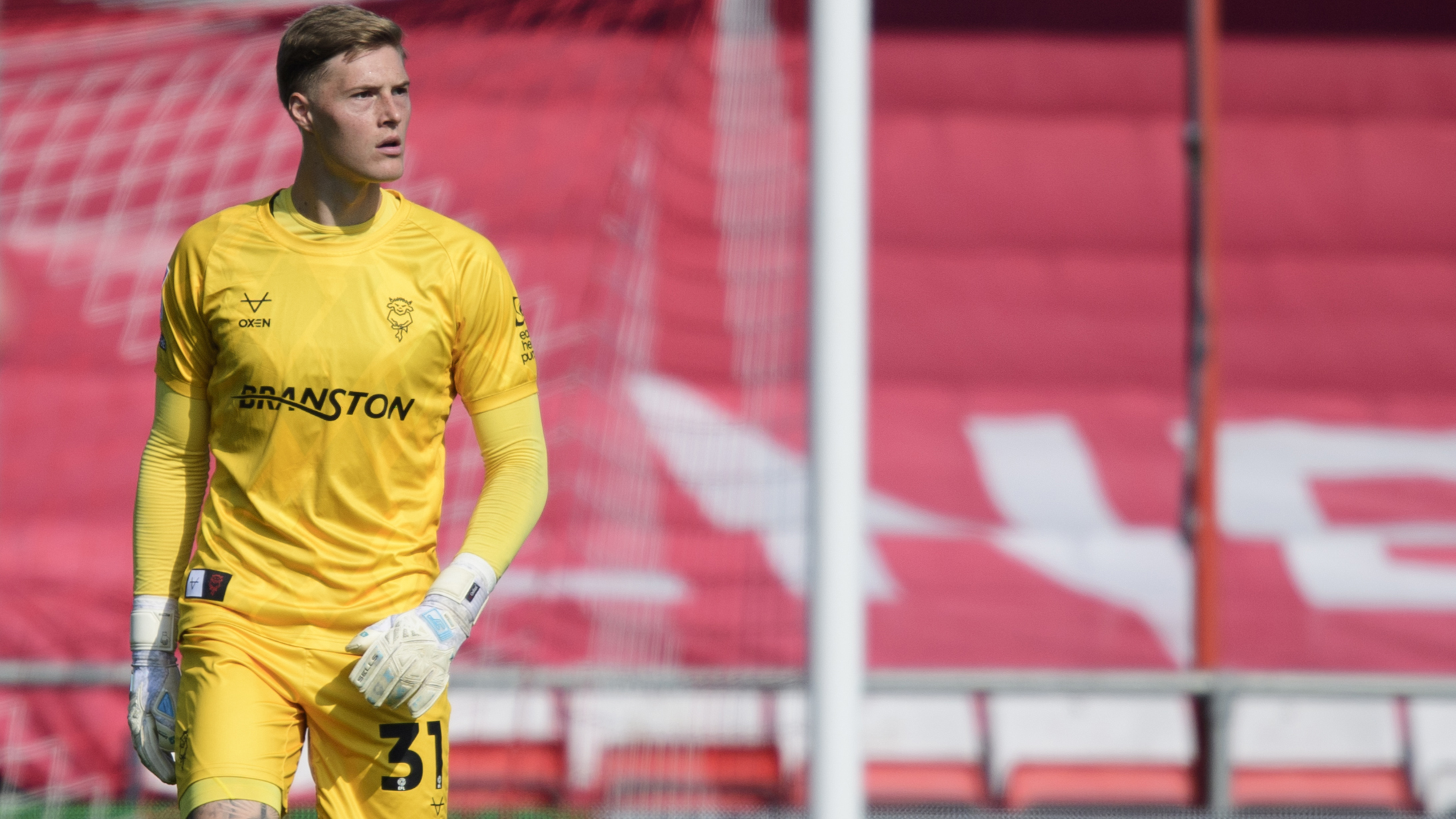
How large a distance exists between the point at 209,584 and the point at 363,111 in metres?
0.68

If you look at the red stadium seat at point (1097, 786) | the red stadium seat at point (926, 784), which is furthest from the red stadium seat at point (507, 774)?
the red stadium seat at point (1097, 786)

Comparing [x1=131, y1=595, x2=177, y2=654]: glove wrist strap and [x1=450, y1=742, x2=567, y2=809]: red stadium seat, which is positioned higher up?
[x1=131, y1=595, x2=177, y2=654]: glove wrist strap

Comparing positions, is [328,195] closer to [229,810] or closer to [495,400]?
[495,400]

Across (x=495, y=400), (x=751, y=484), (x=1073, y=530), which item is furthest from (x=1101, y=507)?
(x=495, y=400)

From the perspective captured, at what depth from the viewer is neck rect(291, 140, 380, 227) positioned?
188cm

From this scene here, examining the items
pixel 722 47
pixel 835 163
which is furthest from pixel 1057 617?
pixel 835 163

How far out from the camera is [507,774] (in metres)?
4.60

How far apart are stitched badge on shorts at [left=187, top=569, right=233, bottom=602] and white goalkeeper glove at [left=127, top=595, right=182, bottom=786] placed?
0.27 feet

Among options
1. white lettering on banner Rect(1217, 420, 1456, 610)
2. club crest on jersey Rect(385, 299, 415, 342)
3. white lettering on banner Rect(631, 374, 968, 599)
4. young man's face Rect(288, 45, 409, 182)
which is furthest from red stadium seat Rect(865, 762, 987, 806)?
young man's face Rect(288, 45, 409, 182)

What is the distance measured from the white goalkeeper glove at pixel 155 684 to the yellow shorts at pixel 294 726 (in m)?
0.05

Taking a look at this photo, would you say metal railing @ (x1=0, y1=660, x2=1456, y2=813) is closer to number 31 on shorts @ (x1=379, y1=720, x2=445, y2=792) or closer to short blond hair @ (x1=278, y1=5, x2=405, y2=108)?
number 31 on shorts @ (x1=379, y1=720, x2=445, y2=792)

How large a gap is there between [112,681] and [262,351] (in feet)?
11.0

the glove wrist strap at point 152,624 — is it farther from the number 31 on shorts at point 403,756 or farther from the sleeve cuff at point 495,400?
the sleeve cuff at point 495,400

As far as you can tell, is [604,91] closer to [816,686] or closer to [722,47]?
[722,47]
